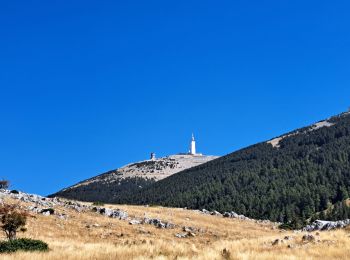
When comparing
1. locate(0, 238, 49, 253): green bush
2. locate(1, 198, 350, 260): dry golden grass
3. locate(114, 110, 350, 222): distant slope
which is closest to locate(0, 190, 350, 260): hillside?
locate(1, 198, 350, 260): dry golden grass

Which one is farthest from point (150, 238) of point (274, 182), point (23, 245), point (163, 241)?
point (274, 182)

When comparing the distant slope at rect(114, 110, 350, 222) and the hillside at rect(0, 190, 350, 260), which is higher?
the distant slope at rect(114, 110, 350, 222)

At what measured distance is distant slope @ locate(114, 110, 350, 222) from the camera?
109938mm

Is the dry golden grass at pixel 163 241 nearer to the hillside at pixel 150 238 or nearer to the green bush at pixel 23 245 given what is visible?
the hillside at pixel 150 238

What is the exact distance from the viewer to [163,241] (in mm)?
28062

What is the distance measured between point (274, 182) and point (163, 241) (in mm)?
106519

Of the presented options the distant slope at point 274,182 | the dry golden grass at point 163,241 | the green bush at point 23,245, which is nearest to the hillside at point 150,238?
the dry golden grass at point 163,241

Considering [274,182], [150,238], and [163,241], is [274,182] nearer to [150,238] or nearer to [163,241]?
[150,238]

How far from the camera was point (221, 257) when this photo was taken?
17.4 meters

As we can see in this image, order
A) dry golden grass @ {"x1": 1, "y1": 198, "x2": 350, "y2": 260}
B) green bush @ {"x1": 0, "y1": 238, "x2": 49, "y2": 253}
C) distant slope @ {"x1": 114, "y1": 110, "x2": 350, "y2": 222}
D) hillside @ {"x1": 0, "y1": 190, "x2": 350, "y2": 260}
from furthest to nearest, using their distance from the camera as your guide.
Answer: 1. distant slope @ {"x1": 114, "y1": 110, "x2": 350, "y2": 222}
2. green bush @ {"x1": 0, "y1": 238, "x2": 49, "y2": 253}
3. hillside @ {"x1": 0, "y1": 190, "x2": 350, "y2": 260}
4. dry golden grass @ {"x1": 1, "y1": 198, "x2": 350, "y2": 260}

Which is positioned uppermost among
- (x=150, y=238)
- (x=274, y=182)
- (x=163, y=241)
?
(x=274, y=182)

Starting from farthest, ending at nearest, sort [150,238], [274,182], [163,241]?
[274,182], [150,238], [163,241]

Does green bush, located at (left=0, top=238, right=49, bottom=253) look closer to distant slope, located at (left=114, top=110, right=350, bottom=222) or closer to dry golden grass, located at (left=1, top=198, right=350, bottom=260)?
dry golden grass, located at (left=1, top=198, right=350, bottom=260)

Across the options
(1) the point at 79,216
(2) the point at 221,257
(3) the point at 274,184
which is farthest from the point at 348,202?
(2) the point at 221,257
